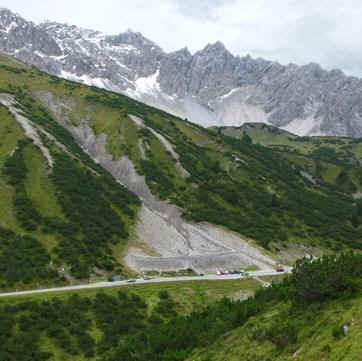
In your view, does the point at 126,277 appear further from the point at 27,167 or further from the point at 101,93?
the point at 101,93

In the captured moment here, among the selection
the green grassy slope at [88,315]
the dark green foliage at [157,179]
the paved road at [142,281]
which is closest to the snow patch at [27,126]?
the dark green foliage at [157,179]

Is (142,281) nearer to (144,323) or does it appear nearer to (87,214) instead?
(144,323)

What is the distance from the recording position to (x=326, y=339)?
84.6 ft

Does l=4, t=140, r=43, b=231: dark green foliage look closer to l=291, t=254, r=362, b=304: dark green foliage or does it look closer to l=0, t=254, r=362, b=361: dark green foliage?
l=0, t=254, r=362, b=361: dark green foliage

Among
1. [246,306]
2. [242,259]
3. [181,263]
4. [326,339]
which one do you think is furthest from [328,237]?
[326,339]

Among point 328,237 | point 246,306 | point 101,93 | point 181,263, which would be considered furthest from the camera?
point 101,93

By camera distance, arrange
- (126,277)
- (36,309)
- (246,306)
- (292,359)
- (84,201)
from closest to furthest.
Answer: (292,359)
(246,306)
(36,309)
(126,277)
(84,201)

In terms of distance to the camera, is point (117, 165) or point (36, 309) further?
point (117, 165)

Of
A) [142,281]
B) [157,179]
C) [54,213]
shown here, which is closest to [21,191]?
[54,213]

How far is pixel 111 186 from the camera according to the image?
118 m

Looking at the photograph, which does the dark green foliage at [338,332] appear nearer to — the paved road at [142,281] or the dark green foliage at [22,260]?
the paved road at [142,281]

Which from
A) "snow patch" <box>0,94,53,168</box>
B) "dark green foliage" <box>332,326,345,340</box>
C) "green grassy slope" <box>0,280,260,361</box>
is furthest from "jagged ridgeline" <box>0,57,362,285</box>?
"dark green foliage" <box>332,326,345,340</box>

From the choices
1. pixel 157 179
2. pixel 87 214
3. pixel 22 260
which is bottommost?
pixel 22 260

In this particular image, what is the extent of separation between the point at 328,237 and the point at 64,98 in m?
120
